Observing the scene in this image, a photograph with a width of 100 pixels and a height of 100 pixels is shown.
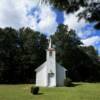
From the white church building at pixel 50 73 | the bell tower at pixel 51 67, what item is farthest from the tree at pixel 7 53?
the bell tower at pixel 51 67

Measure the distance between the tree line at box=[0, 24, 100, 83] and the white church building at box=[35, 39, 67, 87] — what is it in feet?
50.2

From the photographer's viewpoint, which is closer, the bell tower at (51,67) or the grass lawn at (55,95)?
the grass lawn at (55,95)

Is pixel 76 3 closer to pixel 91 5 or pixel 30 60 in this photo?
pixel 91 5

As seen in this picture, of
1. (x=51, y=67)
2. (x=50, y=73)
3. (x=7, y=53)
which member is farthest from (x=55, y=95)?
(x=7, y=53)

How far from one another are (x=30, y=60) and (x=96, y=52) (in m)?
29.6

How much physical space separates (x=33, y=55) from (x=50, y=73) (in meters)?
17.7

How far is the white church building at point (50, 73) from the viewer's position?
4284cm

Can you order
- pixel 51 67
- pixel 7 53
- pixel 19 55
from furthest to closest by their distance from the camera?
pixel 19 55 < pixel 7 53 < pixel 51 67

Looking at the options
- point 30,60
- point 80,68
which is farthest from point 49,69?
point 80,68

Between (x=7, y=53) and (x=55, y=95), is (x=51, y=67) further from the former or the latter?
(x=7, y=53)

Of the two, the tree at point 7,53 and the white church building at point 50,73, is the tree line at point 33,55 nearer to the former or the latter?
the tree at point 7,53

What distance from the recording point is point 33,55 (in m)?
60.3

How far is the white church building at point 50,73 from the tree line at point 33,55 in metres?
15.3

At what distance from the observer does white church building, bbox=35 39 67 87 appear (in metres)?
42.8
